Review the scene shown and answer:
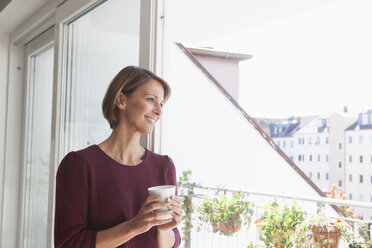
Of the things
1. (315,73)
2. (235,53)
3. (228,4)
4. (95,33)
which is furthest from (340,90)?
(95,33)

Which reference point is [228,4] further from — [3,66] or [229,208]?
[3,66]

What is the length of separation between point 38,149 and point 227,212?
64.8 inches

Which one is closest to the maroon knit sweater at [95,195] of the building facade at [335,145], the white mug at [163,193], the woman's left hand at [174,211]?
the woman's left hand at [174,211]

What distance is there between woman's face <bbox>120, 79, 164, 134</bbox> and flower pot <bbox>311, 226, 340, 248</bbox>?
122 centimetres

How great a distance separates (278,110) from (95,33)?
8282 millimetres

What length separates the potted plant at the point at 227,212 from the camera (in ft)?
8.07

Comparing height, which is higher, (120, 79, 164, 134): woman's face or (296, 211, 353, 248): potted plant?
(120, 79, 164, 134): woman's face

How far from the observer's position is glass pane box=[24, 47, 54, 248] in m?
2.83

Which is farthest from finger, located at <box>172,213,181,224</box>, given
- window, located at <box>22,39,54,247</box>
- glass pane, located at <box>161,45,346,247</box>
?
glass pane, located at <box>161,45,346,247</box>

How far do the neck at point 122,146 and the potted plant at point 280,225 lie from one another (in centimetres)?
113

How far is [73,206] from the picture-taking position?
1052 millimetres

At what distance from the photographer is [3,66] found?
3402 mm

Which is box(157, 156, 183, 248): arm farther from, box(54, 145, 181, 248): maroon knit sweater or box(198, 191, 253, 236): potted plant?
box(198, 191, 253, 236): potted plant

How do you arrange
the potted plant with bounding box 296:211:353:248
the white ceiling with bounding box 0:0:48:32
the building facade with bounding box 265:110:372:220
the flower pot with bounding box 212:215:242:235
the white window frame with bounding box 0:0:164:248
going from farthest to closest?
the building facade with bounding box 265:110:372:220, the white ceiling with bounding box 0:0:48:32, the flower pot with bounding box 212:215:242:235, the potted plant with bounding box 296:211:353:248, the white window frame with bounding box 0:0:164:248
